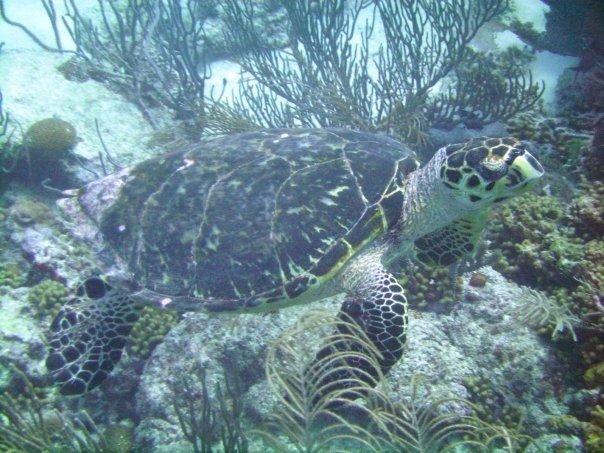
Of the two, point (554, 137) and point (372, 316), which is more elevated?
point (554, 137)

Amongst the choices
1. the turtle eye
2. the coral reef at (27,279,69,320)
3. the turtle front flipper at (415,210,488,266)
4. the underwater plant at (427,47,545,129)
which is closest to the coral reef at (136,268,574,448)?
the turtle front flipper at (415,210,488,266)

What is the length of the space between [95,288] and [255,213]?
1.79 m

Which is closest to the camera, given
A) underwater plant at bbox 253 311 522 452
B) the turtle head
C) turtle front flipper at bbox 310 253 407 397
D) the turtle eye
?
underwater plant at bbox 253 311 522 452

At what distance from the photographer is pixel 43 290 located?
15.1 feet

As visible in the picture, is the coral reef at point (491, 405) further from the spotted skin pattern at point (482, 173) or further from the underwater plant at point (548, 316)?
the spotted skin pattern at point (482, 173)

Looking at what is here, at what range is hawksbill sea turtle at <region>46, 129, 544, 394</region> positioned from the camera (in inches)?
126

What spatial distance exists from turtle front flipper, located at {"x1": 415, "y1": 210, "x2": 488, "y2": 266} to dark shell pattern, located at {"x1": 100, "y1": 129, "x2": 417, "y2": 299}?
613 mm

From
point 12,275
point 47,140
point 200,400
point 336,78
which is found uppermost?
point 336,78

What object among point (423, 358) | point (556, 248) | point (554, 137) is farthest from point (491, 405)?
point (554, 137)

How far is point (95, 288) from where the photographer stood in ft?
12.5

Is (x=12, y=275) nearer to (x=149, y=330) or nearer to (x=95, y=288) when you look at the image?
(x=95, y=288)

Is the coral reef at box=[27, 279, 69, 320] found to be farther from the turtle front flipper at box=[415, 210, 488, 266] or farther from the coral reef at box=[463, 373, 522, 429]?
the coral reef at box=[463, 373, 522, 429]

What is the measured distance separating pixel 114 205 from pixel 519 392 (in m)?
4.07

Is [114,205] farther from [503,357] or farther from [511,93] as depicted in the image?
[511,93]
